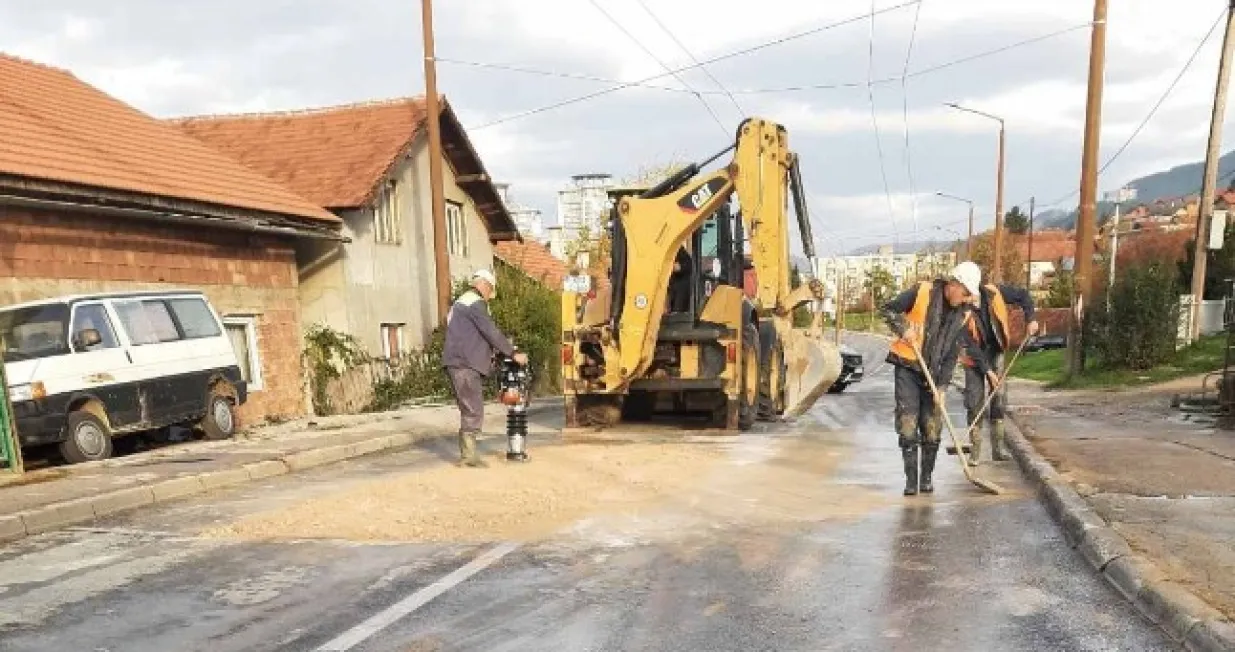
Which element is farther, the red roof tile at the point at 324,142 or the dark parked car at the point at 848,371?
the dark parked car at the point at 848,371

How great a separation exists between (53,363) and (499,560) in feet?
23.9

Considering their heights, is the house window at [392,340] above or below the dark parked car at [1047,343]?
above

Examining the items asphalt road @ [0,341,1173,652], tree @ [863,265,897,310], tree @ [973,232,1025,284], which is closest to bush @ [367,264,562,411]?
asphalt road @ [0,341,1173,652]

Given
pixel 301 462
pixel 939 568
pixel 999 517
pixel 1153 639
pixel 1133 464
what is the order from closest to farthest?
pixel 1153 639 → pixel 939 568 → pixel 999 517 → pixel 1133 464 → pixel 301 462

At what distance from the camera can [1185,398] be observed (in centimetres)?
1404

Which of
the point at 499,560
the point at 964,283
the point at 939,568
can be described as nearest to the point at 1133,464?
the point at 964,283

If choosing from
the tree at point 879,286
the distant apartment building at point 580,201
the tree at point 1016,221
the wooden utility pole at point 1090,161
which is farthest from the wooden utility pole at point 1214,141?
the tree at point 1016,221

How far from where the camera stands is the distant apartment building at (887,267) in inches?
2621

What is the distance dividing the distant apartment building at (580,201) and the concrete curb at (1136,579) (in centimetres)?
4810

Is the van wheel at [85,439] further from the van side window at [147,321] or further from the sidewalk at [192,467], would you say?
the van side window at [147,321]

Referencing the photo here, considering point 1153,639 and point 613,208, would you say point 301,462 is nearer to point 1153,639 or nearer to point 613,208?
point 613,208

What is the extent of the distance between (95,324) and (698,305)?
7446 mm

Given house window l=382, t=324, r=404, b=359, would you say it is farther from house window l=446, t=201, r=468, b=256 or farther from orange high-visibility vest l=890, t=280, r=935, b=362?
orange high-visibility vest l=890, t=280, r=935, b=362

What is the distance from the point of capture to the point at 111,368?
11.0m
